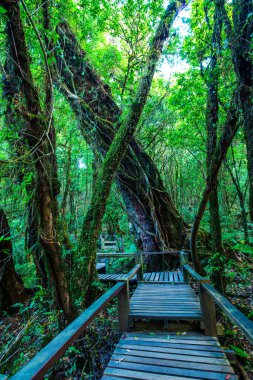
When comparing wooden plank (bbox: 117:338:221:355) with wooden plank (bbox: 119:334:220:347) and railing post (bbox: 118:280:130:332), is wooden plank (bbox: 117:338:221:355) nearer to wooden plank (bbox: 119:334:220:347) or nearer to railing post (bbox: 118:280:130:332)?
wooden plank (bbox: 119:334:220:347)

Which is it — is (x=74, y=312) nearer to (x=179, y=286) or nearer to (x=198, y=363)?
(x=198, y=363)

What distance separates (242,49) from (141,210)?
5018 millimetres

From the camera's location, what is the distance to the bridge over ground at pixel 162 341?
1500 millimetres

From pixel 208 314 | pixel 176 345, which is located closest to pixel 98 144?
pixel 208 314

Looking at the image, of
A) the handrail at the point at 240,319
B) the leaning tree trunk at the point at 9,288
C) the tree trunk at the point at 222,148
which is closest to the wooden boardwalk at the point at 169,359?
the handrail at the point at 240,319

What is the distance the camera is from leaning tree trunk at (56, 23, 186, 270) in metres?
6.50

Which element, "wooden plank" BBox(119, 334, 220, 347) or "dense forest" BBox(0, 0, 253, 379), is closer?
"wooden plank" BBox(119, 334, 220, 347)

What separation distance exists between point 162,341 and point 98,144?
533 centimetres

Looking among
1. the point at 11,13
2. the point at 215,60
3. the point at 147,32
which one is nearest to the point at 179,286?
the point at 215,60

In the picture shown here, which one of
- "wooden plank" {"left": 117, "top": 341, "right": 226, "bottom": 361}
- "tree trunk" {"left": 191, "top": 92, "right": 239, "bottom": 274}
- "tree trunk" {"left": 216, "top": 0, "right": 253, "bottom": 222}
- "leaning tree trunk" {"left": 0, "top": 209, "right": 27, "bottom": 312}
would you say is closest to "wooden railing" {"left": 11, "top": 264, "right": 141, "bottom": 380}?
"wooden plank" {"left": 117, "top": 341, "right": 226, "bottom": 361}

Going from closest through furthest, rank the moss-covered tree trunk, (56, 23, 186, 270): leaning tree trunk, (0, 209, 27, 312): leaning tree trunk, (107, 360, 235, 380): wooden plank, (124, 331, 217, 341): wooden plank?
(107, 360, 235, 380): wooden plank
(124, 331, 217, 341): wooden plank
the moss-covered tree trunk
(0, 209, 27, 312): leaning tree trunk
(56, 23, 186, 270): leaning tree trunk

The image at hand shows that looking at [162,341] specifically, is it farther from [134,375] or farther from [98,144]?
[98,144]

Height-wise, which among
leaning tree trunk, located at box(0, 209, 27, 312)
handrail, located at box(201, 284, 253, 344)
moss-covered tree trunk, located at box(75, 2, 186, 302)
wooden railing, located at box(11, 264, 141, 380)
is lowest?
leaning tree trunk, located at box(0, 209, 27, 312)

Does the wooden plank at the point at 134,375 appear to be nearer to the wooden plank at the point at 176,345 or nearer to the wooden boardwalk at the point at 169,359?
the wooden boardwalk at the point at 169,359
